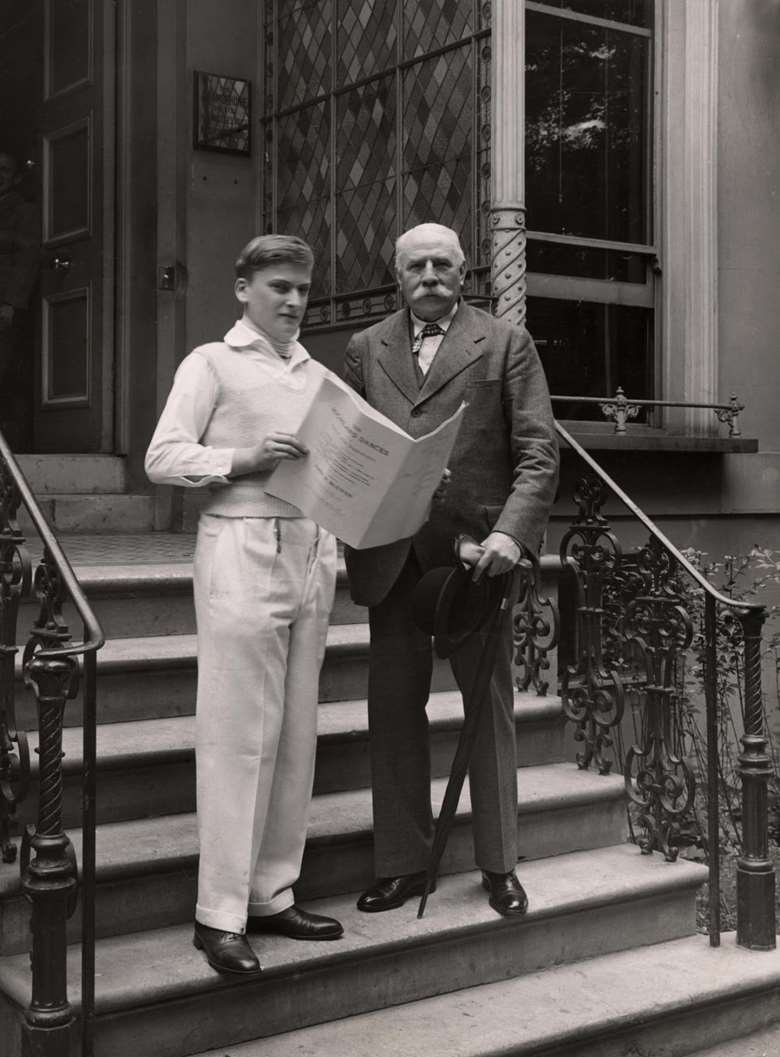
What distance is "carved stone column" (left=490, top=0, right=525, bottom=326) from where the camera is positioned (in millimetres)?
5652

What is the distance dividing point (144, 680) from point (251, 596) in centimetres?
111

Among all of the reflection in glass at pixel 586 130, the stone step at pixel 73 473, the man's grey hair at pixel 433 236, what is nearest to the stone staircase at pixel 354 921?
the man's grey hair at pixel 433 236

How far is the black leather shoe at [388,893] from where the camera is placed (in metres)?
3.94

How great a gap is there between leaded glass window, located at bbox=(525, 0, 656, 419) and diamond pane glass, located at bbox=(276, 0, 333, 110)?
3.61 ft

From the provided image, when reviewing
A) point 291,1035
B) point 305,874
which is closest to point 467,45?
point 305,874

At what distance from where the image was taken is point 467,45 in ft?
19.4

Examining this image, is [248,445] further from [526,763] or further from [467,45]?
[467,45]

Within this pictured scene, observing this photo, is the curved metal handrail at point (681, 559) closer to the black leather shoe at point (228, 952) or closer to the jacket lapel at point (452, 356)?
the jacket lapel at point (452, 356)

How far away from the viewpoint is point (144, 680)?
4387 mm

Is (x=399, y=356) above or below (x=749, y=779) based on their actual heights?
above

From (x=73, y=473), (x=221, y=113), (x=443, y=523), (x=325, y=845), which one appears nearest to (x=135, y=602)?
(x=325, y=845)

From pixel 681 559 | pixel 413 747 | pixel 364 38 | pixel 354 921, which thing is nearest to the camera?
pixel 354 921

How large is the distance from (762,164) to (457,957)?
479 cm

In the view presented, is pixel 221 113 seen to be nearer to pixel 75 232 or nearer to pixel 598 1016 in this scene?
pixel 75 232
